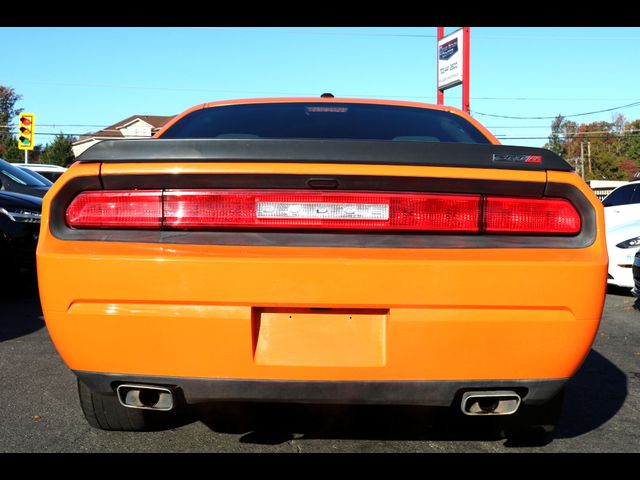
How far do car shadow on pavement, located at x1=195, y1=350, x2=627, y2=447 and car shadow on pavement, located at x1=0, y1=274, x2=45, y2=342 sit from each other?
268cm

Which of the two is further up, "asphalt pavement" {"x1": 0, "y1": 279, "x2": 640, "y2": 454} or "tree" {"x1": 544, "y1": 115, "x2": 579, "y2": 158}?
"tree" {"x1": 544, "y1": 115, "x2": 579, "y2": 158}

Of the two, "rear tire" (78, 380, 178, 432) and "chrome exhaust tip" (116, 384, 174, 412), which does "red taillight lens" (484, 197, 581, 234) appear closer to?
"chrome exhaust tip" (116, 384, 174, 412)

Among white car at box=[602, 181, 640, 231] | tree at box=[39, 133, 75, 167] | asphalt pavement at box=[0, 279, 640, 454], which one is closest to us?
asphalt pavement at box=[0, 279, 640, 454]

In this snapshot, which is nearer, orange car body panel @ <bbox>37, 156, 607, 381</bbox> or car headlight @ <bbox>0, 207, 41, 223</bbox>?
orange car body panel @ <bbox>37, 156, 607, 381</bbox>

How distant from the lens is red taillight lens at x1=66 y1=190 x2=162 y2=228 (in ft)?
7.25

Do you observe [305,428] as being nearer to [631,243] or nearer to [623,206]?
[631,243]

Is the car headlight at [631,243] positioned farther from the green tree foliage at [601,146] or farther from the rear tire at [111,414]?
the green tree foliage at [601,146]

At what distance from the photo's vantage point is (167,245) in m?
2.15

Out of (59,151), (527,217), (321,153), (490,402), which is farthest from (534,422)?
(59,151)

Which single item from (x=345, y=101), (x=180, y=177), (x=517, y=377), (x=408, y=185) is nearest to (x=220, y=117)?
(x=345, y=101)

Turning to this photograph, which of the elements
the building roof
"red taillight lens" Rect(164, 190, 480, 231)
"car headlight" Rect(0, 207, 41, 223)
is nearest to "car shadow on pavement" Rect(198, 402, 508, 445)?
"red taillight lens" Rect(164, 190, 480, 231)

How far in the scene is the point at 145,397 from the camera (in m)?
2.26
